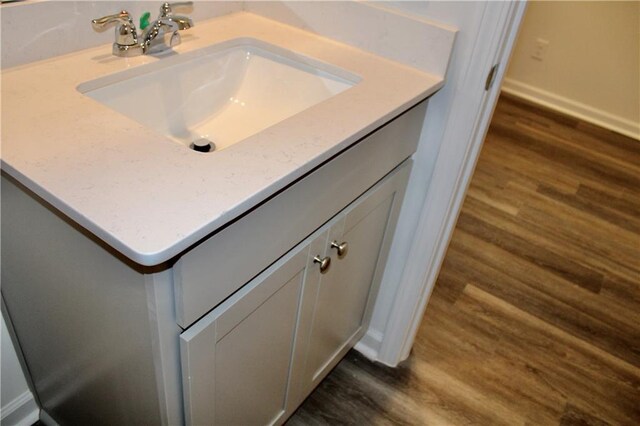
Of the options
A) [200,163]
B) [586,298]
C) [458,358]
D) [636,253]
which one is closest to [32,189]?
[200,163]

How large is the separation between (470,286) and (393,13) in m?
1.20

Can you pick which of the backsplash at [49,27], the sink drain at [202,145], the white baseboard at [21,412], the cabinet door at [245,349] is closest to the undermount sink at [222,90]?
the sink drain at [202,145]

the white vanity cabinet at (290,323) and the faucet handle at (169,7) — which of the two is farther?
the faucet handle at (169,7)

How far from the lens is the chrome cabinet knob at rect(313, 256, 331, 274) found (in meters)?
1.10

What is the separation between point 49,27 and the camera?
102cm

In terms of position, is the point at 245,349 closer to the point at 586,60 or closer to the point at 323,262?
the point at 323,262

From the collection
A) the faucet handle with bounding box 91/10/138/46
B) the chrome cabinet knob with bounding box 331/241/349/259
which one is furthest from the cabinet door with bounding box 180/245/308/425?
the faucet handle with bounding box 91/10/138/46

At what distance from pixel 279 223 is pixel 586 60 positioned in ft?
10.4

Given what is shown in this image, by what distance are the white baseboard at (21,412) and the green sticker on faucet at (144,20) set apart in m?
0.94

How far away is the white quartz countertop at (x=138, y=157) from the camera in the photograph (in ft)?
2.35

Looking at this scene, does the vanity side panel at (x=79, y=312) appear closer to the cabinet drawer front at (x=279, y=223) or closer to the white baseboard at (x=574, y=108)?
the cabinet drawer front at (x=279, y=223)

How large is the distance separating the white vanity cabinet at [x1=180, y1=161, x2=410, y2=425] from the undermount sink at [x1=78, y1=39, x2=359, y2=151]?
0.90 ft

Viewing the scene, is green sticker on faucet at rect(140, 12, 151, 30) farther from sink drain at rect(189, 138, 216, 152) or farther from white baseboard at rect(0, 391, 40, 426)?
white baseboard at rect(0, 391, 40, 426)

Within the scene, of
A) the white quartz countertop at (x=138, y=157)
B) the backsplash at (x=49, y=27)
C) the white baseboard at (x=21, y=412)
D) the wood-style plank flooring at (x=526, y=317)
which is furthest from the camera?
the wood-style plank flooring at (x=526, y=317)
